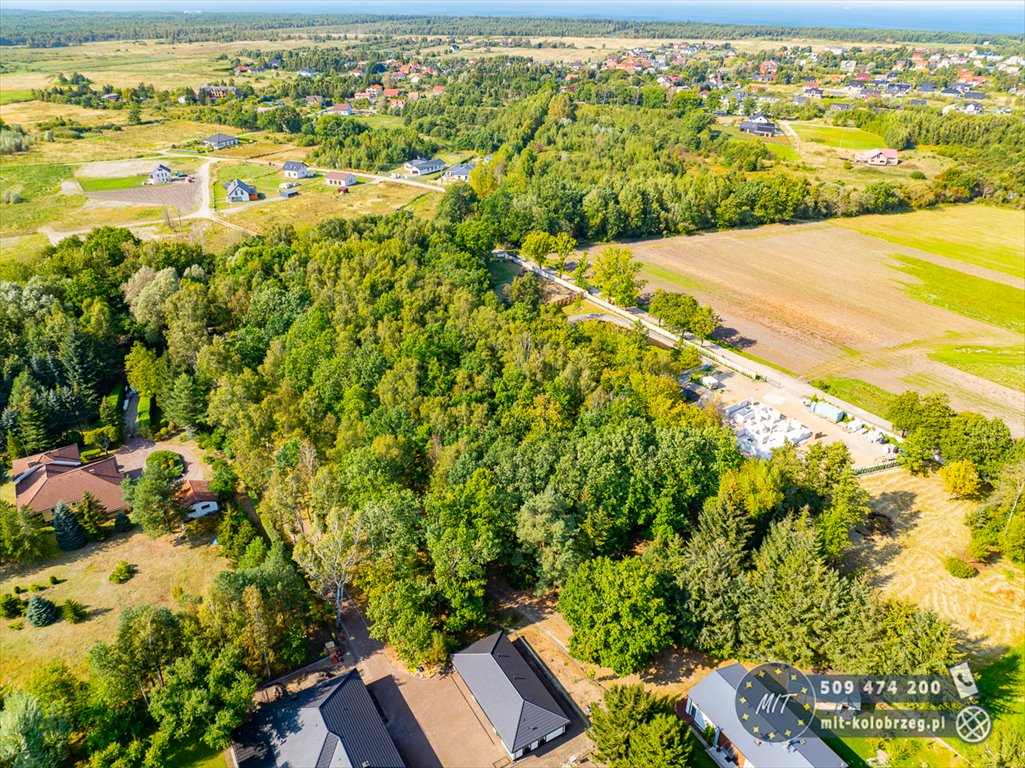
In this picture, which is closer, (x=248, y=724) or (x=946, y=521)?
(x=248, y=724)

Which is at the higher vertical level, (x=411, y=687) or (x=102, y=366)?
(x=102, y=366)

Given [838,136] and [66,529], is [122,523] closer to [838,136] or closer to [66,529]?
[66,529]

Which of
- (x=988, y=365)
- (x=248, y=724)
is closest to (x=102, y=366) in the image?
(x=248, y=724)

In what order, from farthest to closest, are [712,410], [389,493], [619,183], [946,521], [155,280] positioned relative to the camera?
1. [619,183]
2. [155,280]
3. [712,410]
4. [946,521]
5. [389,493]

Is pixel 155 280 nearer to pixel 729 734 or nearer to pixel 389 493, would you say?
pixel 389 493

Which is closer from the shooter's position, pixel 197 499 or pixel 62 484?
pixel 197 499

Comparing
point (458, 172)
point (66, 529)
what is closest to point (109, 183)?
point (458, 172)

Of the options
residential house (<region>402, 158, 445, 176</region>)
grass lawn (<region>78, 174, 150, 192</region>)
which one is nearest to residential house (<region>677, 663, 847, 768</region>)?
residential house (<region>402, 158, 445, 176</region>)

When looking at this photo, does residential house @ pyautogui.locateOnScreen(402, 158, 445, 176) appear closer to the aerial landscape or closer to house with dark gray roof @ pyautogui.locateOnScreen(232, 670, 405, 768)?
the aerial landscape
